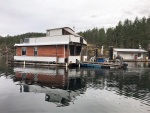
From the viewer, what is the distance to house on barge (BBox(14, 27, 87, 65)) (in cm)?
3616

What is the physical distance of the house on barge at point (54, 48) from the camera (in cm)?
3616

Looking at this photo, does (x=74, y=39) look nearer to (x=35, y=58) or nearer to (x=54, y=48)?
(x=54, y=48)

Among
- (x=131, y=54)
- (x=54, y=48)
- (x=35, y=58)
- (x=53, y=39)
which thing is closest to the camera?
(x=54, y=48)

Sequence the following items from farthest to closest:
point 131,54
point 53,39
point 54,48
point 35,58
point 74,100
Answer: point 131,54 < point 35,58 < point 53,39 < point 54,48 < point 74,100

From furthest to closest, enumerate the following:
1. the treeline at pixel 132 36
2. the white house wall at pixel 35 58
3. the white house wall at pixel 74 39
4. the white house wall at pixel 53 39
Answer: the treeline at pixel 132 36, the white house wall at pixel 35 58, the white house wall at pixel 53 39, the white house wall at pixel 74 39

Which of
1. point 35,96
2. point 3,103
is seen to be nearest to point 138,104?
point 35,96

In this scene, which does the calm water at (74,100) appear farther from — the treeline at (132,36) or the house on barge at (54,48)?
the treeline at (132,36)

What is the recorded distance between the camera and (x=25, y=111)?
1109cm

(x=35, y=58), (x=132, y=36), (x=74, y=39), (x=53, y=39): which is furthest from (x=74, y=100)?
(x=132, y=36)

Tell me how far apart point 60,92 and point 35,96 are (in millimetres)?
2157

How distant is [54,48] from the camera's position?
3750 centimetres

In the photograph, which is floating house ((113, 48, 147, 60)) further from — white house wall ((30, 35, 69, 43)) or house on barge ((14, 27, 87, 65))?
white house wall ((30, 35, 69, 43))

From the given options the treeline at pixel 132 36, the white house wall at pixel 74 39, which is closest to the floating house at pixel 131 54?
the treeline at pixel 132 36

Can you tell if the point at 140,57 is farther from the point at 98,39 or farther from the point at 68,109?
the point at 68,109
